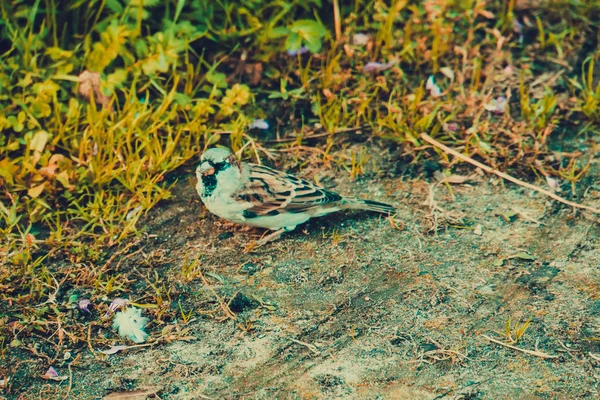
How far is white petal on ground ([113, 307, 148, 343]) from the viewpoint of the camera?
421 centimetres

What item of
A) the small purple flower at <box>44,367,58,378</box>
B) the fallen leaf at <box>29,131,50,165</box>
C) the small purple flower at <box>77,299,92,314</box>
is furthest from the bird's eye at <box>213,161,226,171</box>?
the small purple flower at <box>44,367,58,378</box>

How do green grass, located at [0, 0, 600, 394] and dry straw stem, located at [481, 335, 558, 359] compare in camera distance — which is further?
green grass, located at [0, 0, 600, 394]

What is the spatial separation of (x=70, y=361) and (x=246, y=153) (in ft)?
6.67

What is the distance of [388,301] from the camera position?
445 centimetres

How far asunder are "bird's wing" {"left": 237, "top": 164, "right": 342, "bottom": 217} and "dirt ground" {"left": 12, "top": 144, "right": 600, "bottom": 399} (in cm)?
21

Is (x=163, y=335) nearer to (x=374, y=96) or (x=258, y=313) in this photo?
(x=258, y=313)

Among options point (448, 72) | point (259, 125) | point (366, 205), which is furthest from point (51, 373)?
point (448, 72)

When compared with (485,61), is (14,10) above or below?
above

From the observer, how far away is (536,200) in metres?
5.29

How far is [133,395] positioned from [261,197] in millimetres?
1540

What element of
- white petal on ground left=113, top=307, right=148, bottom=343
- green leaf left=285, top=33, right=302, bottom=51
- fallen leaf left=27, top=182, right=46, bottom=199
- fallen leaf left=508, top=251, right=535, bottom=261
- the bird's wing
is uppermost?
green leaf left=285, top=33, right=302, bottom=51

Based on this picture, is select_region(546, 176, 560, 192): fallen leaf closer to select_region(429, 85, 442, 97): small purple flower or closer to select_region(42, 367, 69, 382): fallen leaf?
select_region(429, 85, 442, 97): small purple flower

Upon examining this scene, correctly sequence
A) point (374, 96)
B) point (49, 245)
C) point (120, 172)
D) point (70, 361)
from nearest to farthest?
point (70, 361) → point (49, 245) → point (120, 172) → point (374, 96)

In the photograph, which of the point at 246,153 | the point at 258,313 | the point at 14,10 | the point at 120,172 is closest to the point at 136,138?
the point at 120,172
